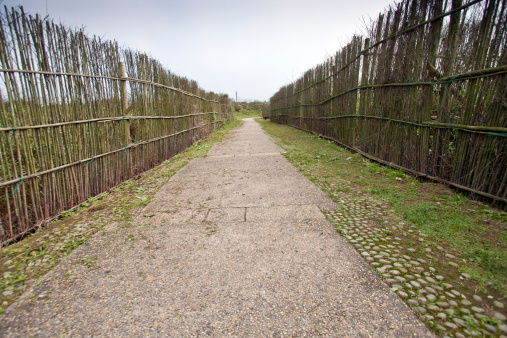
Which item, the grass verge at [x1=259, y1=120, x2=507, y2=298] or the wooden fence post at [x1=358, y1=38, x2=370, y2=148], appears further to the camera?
the wooden fence post at [x1=358, y1=38, x2=370, y2=148]

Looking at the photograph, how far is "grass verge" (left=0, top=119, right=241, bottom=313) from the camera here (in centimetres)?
203

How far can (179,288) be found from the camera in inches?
74.6

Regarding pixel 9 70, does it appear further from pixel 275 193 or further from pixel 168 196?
pixel 275 193

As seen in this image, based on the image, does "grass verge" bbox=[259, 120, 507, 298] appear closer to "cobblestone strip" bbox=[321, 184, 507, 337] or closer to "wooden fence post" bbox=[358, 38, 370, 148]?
"cobblestone strip" bbox=[321, 184, 507, 337]

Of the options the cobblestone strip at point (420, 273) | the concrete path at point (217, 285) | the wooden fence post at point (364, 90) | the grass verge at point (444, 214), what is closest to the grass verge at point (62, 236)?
the concrete path at point (217, 285)

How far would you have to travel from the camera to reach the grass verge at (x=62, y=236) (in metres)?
2.03

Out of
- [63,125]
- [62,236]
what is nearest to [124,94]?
[63,125]

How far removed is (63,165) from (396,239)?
150 inches

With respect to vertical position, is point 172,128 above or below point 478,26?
below

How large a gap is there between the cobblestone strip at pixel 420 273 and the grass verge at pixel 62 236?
2556mm

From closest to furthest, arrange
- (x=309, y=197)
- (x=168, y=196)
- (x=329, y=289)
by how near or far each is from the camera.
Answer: (x=329, y=289), (x=309, y=197), (x=168, y=196)

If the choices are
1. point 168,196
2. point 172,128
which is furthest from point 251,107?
point 168,196

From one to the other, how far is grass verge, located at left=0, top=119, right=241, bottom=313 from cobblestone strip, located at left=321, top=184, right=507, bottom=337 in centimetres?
256

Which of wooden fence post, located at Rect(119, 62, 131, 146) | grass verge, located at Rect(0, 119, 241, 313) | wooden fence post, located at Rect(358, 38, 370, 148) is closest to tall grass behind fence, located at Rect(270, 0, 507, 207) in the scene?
wooden fence post, located at Rect(358, 38, 370, 148)
